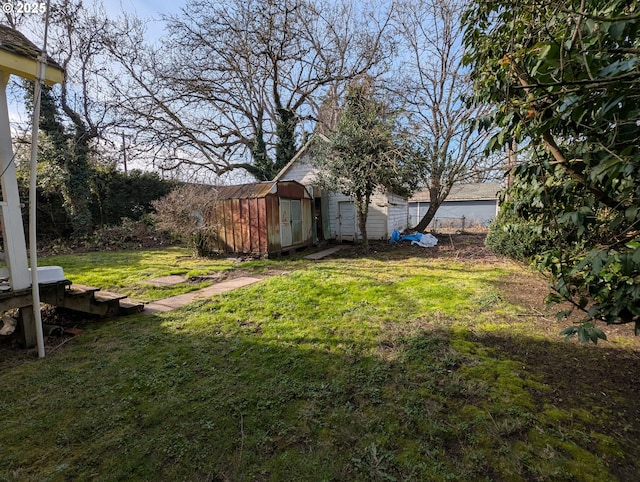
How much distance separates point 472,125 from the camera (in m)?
2.39

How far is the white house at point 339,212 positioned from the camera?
41.1 feet

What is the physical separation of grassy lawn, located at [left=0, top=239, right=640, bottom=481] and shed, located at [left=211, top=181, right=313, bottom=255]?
4.88m

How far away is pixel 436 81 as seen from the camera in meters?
11.8

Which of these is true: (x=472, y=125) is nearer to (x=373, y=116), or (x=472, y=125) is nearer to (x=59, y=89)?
(x=373, y=116)

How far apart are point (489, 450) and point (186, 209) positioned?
28.0 feet

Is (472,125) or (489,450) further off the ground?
(472,125)

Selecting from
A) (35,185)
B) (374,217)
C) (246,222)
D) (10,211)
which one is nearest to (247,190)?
(246,222)

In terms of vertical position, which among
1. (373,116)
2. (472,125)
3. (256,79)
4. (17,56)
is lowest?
(472,125)

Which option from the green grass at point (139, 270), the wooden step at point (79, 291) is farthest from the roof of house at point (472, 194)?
the wooden step at point (79, 291)

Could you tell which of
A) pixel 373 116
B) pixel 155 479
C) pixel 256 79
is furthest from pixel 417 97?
pixel 155 479

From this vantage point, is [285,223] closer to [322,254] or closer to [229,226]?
[322,254]

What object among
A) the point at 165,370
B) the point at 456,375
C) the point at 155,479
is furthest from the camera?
the point at 165,370

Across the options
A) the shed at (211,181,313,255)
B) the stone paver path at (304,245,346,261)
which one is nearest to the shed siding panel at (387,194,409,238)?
the stone paver path at (304,245,346,261)

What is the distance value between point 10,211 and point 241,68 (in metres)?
13.1
